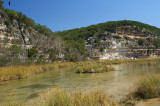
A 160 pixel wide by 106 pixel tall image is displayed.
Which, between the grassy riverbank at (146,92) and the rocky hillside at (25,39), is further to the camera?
the rocky hillside at (25,39)

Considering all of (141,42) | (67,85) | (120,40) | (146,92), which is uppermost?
(120,40)

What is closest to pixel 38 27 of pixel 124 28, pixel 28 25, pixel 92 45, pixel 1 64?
pixel 28 25

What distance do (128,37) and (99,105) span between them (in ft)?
367

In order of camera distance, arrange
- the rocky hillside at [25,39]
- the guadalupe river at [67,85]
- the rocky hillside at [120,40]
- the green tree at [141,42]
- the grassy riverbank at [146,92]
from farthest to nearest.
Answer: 1. the green tree at [141,42]
2. the rocky hillside at [120,40]
3. the rocky hillside at [25,39]
4. the guadalupe river at [67,85]
5. the grassy riverbank at [146,92]

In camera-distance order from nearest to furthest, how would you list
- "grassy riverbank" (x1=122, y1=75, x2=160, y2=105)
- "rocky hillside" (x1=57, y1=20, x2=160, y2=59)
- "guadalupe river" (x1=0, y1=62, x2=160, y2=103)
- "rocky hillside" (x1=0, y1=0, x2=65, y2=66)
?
"grassy riverbank" (x1=122, y1=75, x2=160, y2=105)
"guadalupe river" (x1=0, y1=62, x2=160, y2=103)
"rocky hillside" (x1=0, y1=0, x2=65, y2=66)
"rocky hillside" (x1=57, y1=20, x2=160, y2=59)

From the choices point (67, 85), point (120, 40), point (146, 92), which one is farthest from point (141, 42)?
point (146, 92)

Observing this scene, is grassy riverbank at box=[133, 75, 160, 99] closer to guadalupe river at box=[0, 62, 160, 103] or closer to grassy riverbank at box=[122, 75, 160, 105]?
grassy riverbank at box=[122, 75, 160, 105]

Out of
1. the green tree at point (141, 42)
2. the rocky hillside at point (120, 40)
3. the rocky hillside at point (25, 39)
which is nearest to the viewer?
the rocky hillside at point (25, 39)

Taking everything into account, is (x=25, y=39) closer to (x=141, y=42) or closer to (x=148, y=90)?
(x=148, y=90)

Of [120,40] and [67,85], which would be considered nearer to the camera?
[67,85]

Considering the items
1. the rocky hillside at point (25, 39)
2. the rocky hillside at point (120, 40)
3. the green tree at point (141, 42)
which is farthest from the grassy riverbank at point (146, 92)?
the green tree at point (141, 42)

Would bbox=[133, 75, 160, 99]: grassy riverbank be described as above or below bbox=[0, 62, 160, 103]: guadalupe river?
above

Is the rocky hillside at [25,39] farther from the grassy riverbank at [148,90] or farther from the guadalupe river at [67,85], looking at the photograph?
the grassy riverbank at [148,90]

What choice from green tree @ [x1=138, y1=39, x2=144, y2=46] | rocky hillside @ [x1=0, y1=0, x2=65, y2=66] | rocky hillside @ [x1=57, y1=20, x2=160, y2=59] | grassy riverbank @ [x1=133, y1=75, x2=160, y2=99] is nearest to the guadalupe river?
grassy riverbank @ [x1=133, y1=75, x2=160, y2=99]
